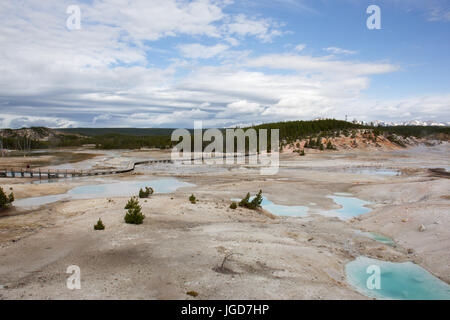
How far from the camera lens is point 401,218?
20.5 meters

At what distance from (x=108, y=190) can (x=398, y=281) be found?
101 feet

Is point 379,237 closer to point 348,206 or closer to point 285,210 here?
point 285,210

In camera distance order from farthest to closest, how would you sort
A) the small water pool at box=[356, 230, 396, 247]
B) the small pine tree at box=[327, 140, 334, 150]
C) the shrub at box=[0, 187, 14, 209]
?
the small pine tree at box=[327, 140, 334, 150] → the shrub at box=[0, 187, 14, 209] → the small water pool at box=[356, 230, 396, 247]

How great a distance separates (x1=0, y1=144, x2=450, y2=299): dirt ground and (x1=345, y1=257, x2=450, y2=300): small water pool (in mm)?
500

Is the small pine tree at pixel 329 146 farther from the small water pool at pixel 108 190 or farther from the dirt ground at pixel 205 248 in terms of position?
the dirt ground at pixel 205 248

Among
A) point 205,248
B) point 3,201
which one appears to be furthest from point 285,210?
point 3,201

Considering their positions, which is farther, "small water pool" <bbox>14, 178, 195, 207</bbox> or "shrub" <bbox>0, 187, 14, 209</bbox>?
"small water pool" <bbox>14, 178, 195, 207</bbox>

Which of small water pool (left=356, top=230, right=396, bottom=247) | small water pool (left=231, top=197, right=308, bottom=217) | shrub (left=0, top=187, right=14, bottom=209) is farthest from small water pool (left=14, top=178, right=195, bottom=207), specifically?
small water pool (left=356, top=230, right=396, bottom=247)

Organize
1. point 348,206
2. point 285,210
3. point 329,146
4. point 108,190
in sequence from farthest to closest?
point 329,146 < point 108,190 < point 348,206 < point 285,210

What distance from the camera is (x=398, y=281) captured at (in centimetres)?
1294

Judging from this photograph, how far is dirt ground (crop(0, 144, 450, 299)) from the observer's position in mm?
10062

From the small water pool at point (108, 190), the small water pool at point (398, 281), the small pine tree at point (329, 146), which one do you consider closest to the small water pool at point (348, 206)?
the small water pool at point (398, 281)

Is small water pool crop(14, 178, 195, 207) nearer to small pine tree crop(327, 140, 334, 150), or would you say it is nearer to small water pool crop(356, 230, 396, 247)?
small water pool crop(356, 230, 396, 247)
